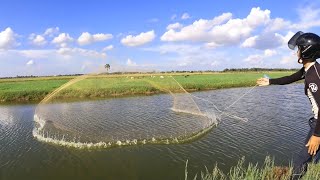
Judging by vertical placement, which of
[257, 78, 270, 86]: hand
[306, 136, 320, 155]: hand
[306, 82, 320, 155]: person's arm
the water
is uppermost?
[257, 78, 270, 86]: hand

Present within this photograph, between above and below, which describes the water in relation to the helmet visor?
below

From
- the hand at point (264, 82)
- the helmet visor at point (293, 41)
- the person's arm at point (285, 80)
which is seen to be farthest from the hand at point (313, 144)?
the helmet visor at point (293, 41)

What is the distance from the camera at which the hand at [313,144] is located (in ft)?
15.9

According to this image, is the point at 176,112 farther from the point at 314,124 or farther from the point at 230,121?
the point at 314,124

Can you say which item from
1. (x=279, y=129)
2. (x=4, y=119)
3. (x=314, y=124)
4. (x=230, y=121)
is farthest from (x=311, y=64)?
(x=4, y=119)

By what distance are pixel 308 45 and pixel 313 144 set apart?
1.47 metres

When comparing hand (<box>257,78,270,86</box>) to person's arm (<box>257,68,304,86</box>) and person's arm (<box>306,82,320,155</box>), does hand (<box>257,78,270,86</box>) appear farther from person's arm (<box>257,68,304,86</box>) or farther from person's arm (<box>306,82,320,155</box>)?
person's arm (<box>306,82,320,155</box>)

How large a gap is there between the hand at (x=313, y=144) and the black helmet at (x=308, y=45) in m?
1.21

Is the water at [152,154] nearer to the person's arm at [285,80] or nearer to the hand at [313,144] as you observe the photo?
the person's arm at [285,80]

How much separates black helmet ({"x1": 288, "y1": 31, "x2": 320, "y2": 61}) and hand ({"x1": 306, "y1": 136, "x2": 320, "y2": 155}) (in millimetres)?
1208

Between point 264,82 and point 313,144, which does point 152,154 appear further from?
point 313,144

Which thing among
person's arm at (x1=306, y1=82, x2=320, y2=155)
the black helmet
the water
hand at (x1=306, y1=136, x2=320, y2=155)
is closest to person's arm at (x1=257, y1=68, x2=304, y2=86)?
the black helmet

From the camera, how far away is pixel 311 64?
507cm

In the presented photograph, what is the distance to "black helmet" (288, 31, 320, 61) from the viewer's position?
5023 mm
